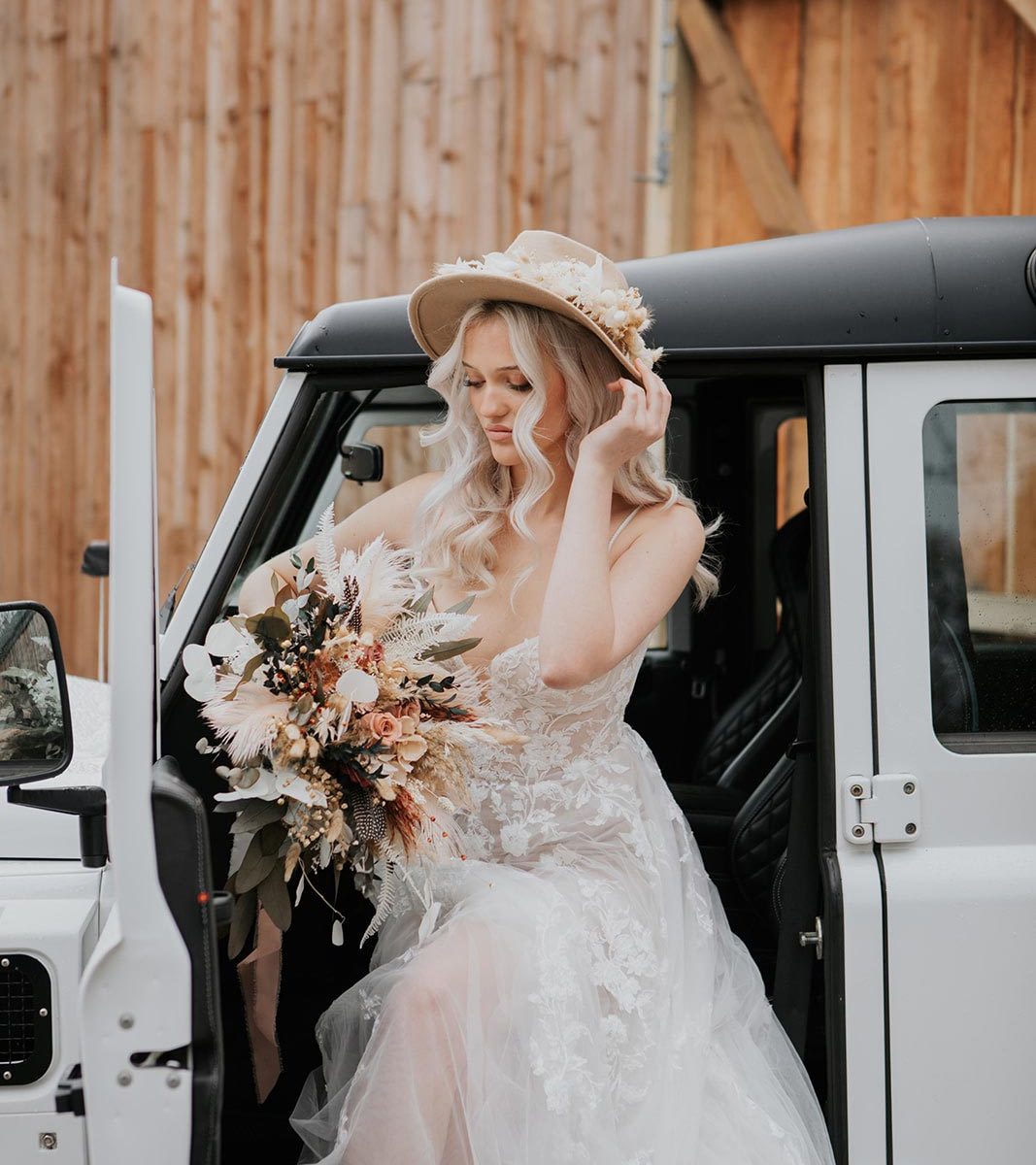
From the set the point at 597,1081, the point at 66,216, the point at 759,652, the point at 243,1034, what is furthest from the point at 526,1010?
the point at 66,216

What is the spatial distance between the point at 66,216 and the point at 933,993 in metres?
5.50

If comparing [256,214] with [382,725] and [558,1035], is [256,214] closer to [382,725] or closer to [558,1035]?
[382,725]

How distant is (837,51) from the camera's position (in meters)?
5.31

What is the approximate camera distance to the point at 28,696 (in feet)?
6.46

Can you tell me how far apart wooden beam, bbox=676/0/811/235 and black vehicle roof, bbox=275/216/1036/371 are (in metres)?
3.21

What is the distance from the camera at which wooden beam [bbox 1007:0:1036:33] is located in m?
4.97

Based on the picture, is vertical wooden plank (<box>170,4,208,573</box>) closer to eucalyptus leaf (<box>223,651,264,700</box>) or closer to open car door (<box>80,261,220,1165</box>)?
eucalyptus leaf (<box>223,651,264,700</box>)

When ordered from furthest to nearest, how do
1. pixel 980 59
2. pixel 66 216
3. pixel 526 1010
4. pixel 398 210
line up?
pixel 66 216 < pixel 398 210 < pixel 980 59 < pixel 526 1010

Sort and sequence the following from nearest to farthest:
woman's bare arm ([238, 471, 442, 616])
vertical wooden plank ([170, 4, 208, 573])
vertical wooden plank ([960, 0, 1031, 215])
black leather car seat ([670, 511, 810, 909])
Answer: woman's bare arm ([238, 471, 442, 616]) → black leather car seat ([670, 511, 810, 909]) → vertical wooden plank ([960, 0, 1031, 215]) → vertical wooden plank ([170, 4, 208, 573])

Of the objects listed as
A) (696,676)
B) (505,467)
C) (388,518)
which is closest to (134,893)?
(388,518)

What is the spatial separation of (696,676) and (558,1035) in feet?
5.68

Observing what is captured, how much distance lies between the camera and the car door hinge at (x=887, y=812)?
207 cm

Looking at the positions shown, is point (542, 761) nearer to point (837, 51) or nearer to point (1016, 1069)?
point (1016, 1069)

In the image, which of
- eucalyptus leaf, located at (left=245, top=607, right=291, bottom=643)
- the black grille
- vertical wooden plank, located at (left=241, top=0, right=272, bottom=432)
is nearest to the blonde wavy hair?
eucalyptus leaf, located at (left=245, top=607, right=291, bottom=643)
